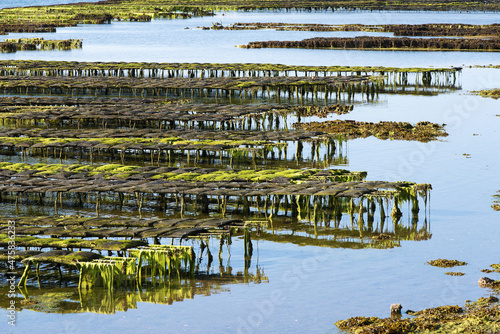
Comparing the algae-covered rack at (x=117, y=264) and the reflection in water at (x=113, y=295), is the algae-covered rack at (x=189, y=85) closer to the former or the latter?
the algae-covered rack at (x=117, y=264)

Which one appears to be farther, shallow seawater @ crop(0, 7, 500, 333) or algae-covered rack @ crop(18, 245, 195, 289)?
algae-covered rack @ crop(18, 245, 195, 289)

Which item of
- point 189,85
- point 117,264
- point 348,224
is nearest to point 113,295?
point 117,264

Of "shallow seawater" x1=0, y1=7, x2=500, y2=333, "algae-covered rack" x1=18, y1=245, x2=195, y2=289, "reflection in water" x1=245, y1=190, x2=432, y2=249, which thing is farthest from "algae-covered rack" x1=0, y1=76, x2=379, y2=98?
"algae-covered rack" x1=18, y1=245, x2=195, y2=289

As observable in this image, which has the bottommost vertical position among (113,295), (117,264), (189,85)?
(113,295)

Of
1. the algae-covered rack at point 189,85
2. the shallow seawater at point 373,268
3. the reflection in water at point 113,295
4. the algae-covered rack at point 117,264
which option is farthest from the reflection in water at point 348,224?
the algae-covered rack at point 189,85

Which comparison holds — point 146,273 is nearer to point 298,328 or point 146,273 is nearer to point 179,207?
point 298,328

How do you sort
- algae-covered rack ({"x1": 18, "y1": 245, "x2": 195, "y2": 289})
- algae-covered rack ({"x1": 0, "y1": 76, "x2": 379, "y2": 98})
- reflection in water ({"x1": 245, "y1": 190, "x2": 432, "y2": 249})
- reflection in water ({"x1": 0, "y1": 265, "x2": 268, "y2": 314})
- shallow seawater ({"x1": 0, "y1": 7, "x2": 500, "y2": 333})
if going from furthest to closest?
algae-covered rack ({"x1": 0, "y1": 76, "x2": 379, "y2": 98})
reflection in water ({"x1": 245, "y1": 190, "x2": 432, "y2": 249})
algae-covered rack ({"x1": 18, "y1": 245, "x2": 195, "y2": 289})
reflection in water ({"x1": 0, "y1": 265, "x2": 268, "y2": 314})
shallow seawater ({"x1": 0, "y1": 7, "x2": 500, "y2": 333})

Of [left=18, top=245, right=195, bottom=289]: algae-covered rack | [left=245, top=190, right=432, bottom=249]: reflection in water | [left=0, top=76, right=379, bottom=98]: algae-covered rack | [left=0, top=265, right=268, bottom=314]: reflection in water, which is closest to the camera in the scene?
[left=0, top=265, right=268, bottom=314]: reflection in water

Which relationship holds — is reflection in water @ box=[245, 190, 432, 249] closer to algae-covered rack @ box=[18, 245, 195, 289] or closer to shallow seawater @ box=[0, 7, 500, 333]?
shallow seawater @ box=[0, 7, 500, 333]

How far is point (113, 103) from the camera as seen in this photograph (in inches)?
2504

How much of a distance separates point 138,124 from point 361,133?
19536mm

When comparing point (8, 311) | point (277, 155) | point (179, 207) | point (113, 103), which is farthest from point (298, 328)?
point (113, 103)

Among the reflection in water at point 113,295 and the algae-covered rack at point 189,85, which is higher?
the algae-covered rack at point 189,85

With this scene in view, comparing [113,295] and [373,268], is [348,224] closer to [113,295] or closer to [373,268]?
[373,268]
